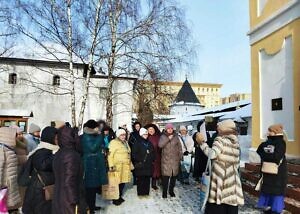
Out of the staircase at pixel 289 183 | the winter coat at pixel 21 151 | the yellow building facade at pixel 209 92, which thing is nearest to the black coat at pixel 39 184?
the winter coat at pixel 21 151

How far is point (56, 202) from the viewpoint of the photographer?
3934 millimetres

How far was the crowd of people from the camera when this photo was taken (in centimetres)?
400

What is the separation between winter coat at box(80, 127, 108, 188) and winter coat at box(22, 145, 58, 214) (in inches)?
79.3

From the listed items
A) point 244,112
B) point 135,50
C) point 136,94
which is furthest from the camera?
point 136,94

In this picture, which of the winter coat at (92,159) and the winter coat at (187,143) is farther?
the winter coat at (187,143)

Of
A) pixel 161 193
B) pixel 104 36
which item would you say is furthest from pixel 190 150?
pixel 104 36

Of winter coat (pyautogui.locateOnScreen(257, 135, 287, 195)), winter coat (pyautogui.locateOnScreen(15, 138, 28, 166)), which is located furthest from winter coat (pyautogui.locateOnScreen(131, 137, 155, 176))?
winter coat (pyautogui.locateOnScreen(257, 135, 287, 195))

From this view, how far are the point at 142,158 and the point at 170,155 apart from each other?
2.14 ft

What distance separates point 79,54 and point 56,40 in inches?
58.6

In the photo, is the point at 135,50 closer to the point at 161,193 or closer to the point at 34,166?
the point at 161,193

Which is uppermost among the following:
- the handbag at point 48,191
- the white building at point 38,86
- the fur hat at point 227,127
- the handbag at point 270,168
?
the white building at point 38,86

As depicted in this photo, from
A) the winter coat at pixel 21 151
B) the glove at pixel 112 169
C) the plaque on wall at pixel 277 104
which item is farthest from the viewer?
the plaque on wall at pixel 277 104

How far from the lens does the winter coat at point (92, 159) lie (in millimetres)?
6512

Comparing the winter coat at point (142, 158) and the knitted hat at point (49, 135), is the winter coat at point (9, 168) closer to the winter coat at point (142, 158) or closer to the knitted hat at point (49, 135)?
the knitted hat at point (49, 135)
